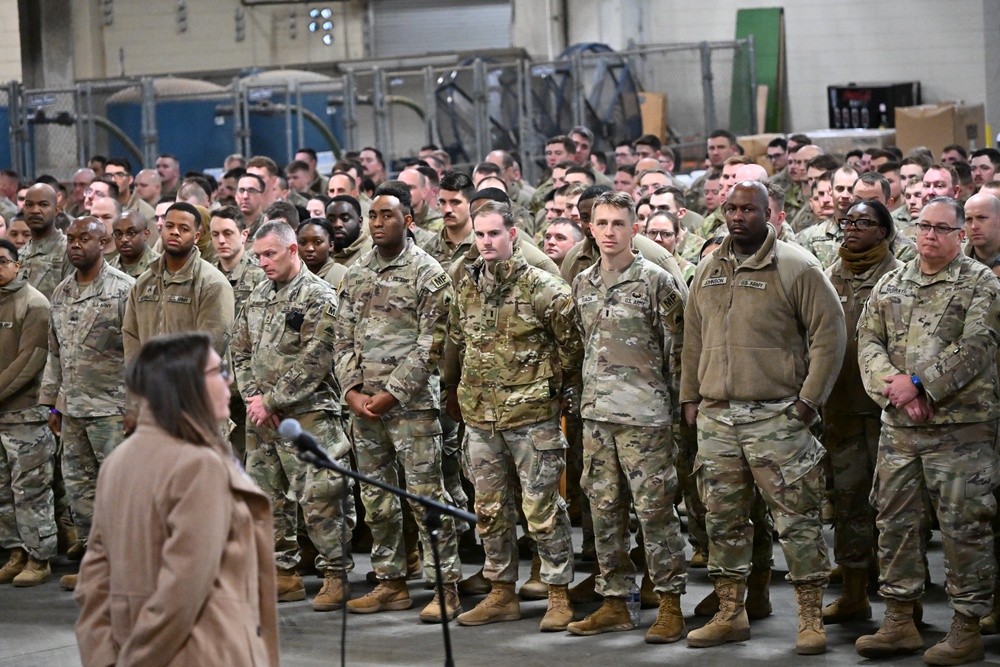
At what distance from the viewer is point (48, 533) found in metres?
8.30

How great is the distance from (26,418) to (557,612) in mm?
3578

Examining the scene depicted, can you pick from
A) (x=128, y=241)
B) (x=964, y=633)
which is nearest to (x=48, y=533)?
(x=128, y=241)

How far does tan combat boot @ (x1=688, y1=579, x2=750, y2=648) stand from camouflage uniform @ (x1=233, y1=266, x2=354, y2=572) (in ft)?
6.56

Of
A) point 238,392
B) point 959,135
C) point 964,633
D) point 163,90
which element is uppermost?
point 163,90

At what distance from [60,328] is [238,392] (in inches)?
44.8

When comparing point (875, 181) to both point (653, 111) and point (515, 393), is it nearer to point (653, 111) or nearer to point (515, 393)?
point (515, 393)

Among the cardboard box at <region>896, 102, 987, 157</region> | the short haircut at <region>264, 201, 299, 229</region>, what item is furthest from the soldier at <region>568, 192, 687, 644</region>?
the cardboard box at <region>896, 102, 987, 157</region>

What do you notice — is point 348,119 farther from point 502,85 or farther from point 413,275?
point 413,275

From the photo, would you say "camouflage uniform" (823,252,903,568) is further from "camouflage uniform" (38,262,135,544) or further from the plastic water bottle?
"camouflage uniform" (38,262,135,544)

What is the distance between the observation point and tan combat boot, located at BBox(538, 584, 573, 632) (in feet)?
22.1

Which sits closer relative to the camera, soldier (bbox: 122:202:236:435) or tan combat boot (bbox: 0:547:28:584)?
soldier (bbox: 122:202:236:435)

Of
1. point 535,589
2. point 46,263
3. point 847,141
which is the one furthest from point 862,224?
point 847,141

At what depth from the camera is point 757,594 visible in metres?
6.80

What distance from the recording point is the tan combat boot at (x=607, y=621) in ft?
21.7
